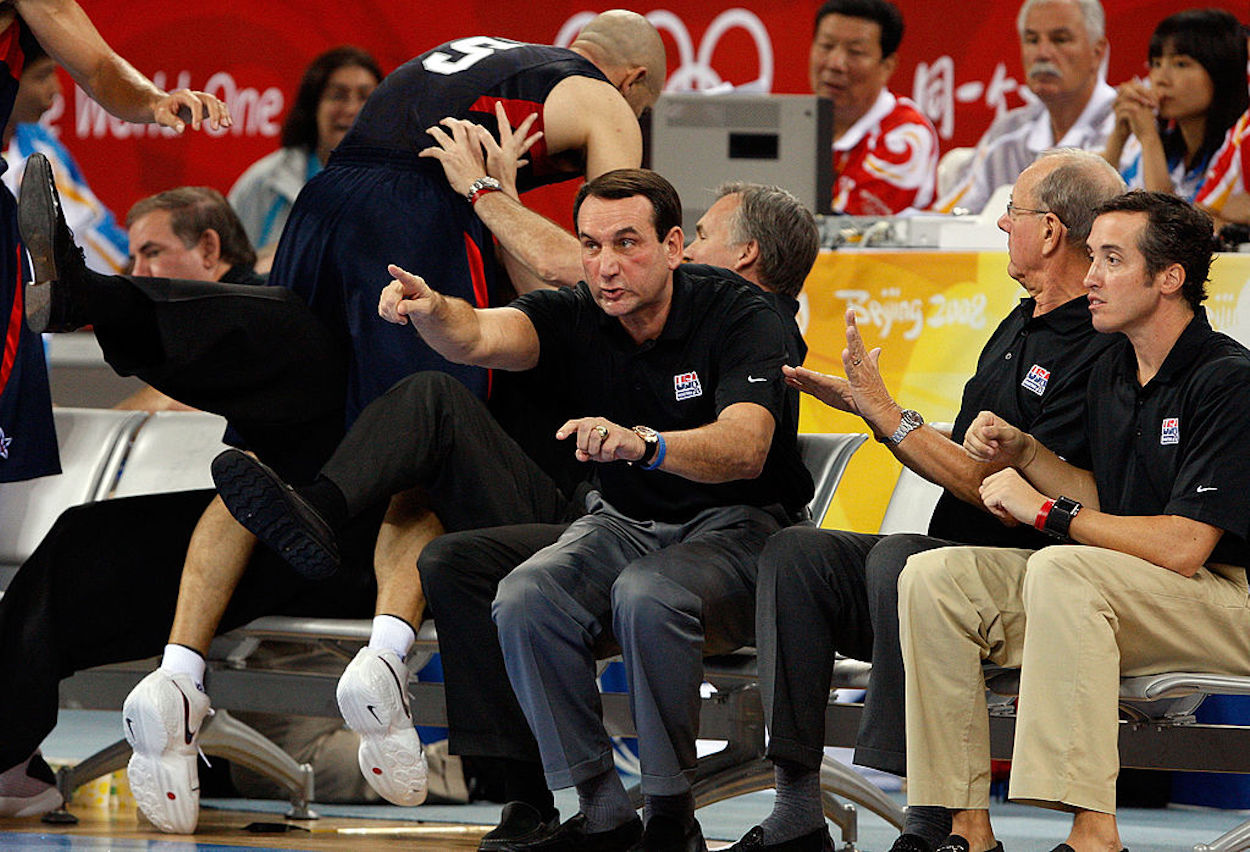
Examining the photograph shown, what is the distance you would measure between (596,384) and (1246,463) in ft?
3.93

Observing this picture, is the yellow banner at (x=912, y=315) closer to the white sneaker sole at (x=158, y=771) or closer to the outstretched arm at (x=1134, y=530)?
the outstretched arm at (x=1134, y=530)

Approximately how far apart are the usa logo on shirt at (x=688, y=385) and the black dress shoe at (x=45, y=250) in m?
1.19

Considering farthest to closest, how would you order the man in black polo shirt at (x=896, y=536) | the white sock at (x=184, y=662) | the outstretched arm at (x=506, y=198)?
the outstretched arm at (x=506, y=198) → the white sock at (x=184, y=662) → the man in black polo shirt at (x=896, y=536)

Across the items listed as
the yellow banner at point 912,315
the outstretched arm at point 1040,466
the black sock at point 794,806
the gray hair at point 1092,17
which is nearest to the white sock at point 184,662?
the black sock at point 794,806

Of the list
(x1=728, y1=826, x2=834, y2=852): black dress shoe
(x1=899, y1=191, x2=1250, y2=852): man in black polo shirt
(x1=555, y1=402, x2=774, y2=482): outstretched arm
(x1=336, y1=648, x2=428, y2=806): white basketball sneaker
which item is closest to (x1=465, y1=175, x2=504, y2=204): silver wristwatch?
(x1=555, y1=402, x2=774, y2=482): outstretched arm

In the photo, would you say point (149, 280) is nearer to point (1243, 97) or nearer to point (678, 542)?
point (678, 542)

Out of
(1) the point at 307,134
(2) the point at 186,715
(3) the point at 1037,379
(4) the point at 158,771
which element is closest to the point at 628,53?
(3) the point at 1037,379

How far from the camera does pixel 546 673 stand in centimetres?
312

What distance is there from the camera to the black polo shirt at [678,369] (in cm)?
337

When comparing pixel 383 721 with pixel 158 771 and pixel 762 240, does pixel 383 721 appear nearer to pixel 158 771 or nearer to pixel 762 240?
pixel 158 771

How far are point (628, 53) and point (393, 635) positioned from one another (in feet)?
5.27

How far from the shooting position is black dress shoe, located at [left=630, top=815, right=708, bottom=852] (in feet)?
9.95

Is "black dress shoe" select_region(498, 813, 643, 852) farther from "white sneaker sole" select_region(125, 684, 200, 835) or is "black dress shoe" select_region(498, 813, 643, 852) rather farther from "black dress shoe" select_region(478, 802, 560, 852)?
"white sneaker sole" select_region(125, 684, 200, 835)

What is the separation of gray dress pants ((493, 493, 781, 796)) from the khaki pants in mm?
354
